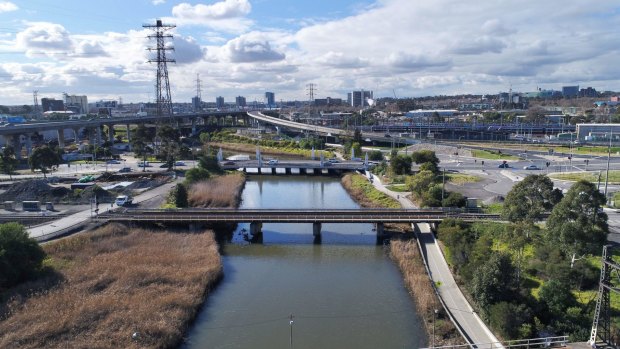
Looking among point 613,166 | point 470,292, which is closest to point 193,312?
point 470,292

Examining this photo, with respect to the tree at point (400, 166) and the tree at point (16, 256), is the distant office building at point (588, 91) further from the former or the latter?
the tree at point (16, 256)

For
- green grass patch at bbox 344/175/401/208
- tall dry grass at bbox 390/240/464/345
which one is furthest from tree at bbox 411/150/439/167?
tall dry grass at bbox 390/240/464/345

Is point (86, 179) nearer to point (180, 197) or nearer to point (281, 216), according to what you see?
point (180, 197)

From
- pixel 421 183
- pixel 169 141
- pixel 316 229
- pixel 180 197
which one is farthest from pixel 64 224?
pixel 169 141

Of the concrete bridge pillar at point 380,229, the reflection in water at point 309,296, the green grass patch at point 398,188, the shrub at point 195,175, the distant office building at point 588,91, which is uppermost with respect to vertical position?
the distant office building at point 588,91

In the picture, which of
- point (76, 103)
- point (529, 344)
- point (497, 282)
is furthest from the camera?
point (76, 103)

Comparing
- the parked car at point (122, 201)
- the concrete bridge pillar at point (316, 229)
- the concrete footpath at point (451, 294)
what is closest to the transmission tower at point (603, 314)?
the concrete footpath at point (451, 294)

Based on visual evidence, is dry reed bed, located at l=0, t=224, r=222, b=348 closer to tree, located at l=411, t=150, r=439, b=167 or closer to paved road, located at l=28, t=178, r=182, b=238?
paved road, located at l=28, t=178, r=182, b=238

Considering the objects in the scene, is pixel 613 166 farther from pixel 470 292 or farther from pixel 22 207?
pixel 22 207
